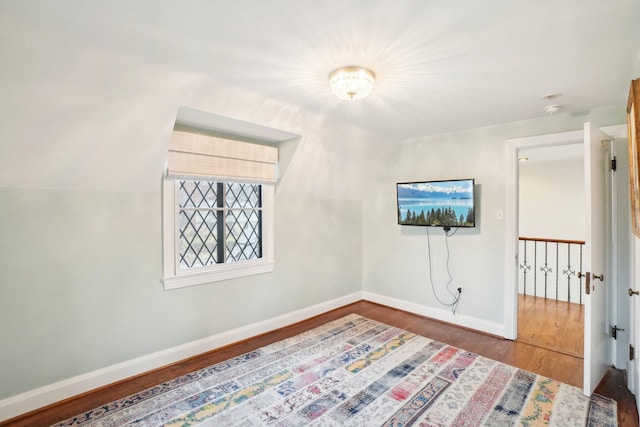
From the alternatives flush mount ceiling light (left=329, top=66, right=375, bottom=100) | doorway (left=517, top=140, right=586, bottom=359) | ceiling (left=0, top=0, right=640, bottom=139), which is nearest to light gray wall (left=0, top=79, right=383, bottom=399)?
ceiling (left=0, top=0, right=640, bottom=139)

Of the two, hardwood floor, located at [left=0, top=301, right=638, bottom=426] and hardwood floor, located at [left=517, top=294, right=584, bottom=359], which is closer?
hardwood floor, located at [left=0, top=301, right=638, bottom=426]

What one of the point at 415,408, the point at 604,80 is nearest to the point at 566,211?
the point at 604,80

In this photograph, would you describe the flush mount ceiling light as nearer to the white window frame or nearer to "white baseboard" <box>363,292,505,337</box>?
the white window frame

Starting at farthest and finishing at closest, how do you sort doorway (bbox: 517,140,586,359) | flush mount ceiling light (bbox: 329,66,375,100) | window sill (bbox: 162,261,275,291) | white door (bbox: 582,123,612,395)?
doorway (bbox: 517,140,586,359), window sill (bbox: 162,261,275,291), white door (bbox: 582,123,612,395), flush mount ceiling light (bbox: 329,66,375,100)

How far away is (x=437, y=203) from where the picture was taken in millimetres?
3486

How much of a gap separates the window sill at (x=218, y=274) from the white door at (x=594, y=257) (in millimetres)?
2741

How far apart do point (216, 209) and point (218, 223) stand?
0.51 ft

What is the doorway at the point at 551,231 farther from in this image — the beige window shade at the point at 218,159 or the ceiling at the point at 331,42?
the beige window shade at the point at 218,159

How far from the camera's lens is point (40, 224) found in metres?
2.09

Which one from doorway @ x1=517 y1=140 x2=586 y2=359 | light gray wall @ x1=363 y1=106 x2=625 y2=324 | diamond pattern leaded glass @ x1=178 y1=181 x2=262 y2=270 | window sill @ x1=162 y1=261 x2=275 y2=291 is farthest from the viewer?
doorway @ x1=517 y1=140 x2=586 y2=359

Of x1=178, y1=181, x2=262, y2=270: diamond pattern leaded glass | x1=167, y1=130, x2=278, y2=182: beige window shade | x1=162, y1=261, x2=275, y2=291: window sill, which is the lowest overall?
x1=162, y1=261, x2=275, y2=291: window sill

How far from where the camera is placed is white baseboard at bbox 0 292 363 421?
6.68ft

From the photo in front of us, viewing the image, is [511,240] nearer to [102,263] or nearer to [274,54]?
[274,54]

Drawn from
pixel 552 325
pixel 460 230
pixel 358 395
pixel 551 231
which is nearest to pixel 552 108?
pixel 460 230
